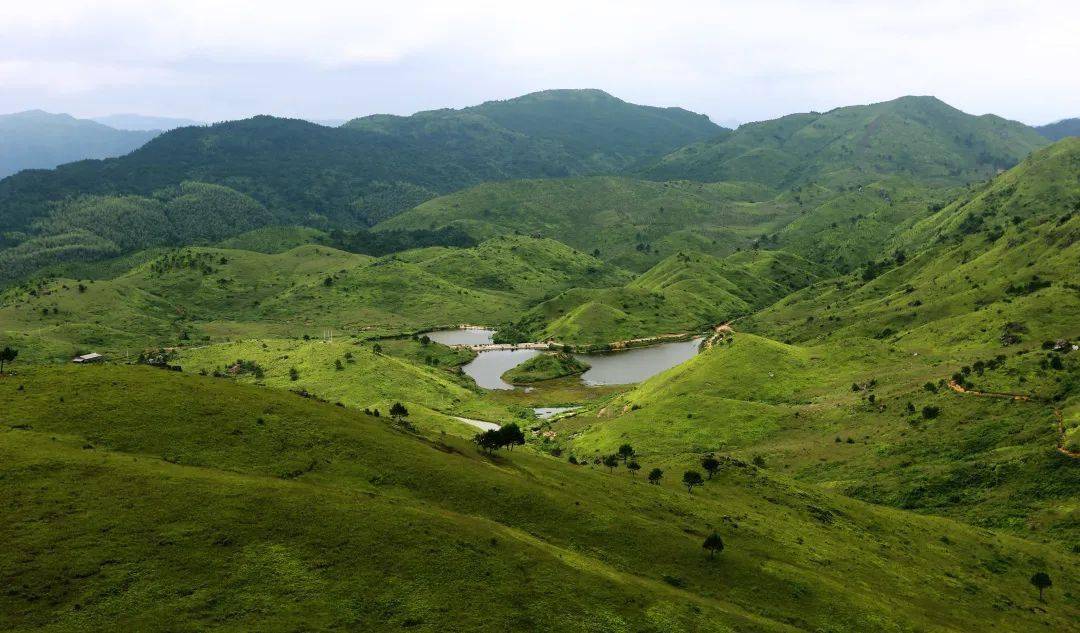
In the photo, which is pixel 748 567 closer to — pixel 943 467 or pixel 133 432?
pixel 943 467

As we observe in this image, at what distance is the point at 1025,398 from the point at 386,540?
11127 centimetres

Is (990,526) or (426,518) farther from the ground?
(426,518)

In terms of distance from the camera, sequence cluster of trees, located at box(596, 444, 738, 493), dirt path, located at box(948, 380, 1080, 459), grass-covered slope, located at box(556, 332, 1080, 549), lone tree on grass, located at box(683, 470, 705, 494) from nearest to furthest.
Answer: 1. cluster of trees, located at box(596, 444, 738, 493)
2. lone tree on grass, located at box(683, 470, 705, 494)
3. dirt path, located at box(948, 380, 1080, 459)
4. grass-covered slope, located at box(556, 332, 1080, 549)

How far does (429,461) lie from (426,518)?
14.2 meters

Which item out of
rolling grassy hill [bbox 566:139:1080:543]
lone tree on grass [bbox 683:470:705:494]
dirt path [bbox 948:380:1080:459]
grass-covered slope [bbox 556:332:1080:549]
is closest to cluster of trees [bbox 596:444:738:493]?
lone tree on grass [bbox 683:470:705:494]

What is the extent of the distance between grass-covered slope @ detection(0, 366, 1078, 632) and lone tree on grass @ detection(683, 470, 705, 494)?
2290mm

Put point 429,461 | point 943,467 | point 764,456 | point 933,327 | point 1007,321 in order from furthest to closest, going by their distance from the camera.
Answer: point 933,327 → point 1007,321 → point 764,456 → point 943,467 → point 429,461

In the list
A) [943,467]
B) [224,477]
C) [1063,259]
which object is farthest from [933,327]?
[224,477]

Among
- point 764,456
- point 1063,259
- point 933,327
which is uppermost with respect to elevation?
point 1063,259

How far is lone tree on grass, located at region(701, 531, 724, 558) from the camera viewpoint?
244 ft

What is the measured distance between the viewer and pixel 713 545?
2936 inches

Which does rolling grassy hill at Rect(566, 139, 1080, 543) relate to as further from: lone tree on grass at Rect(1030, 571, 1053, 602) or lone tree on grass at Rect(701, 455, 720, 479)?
lone tree on grass at Rect(701, 455, 720, 479)

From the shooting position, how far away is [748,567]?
7488 cm

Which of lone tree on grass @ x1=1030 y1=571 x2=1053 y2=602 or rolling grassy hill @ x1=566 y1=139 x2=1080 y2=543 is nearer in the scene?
lone tree on grass @ x1=1030 y1=571 x2=1053 y2=602
